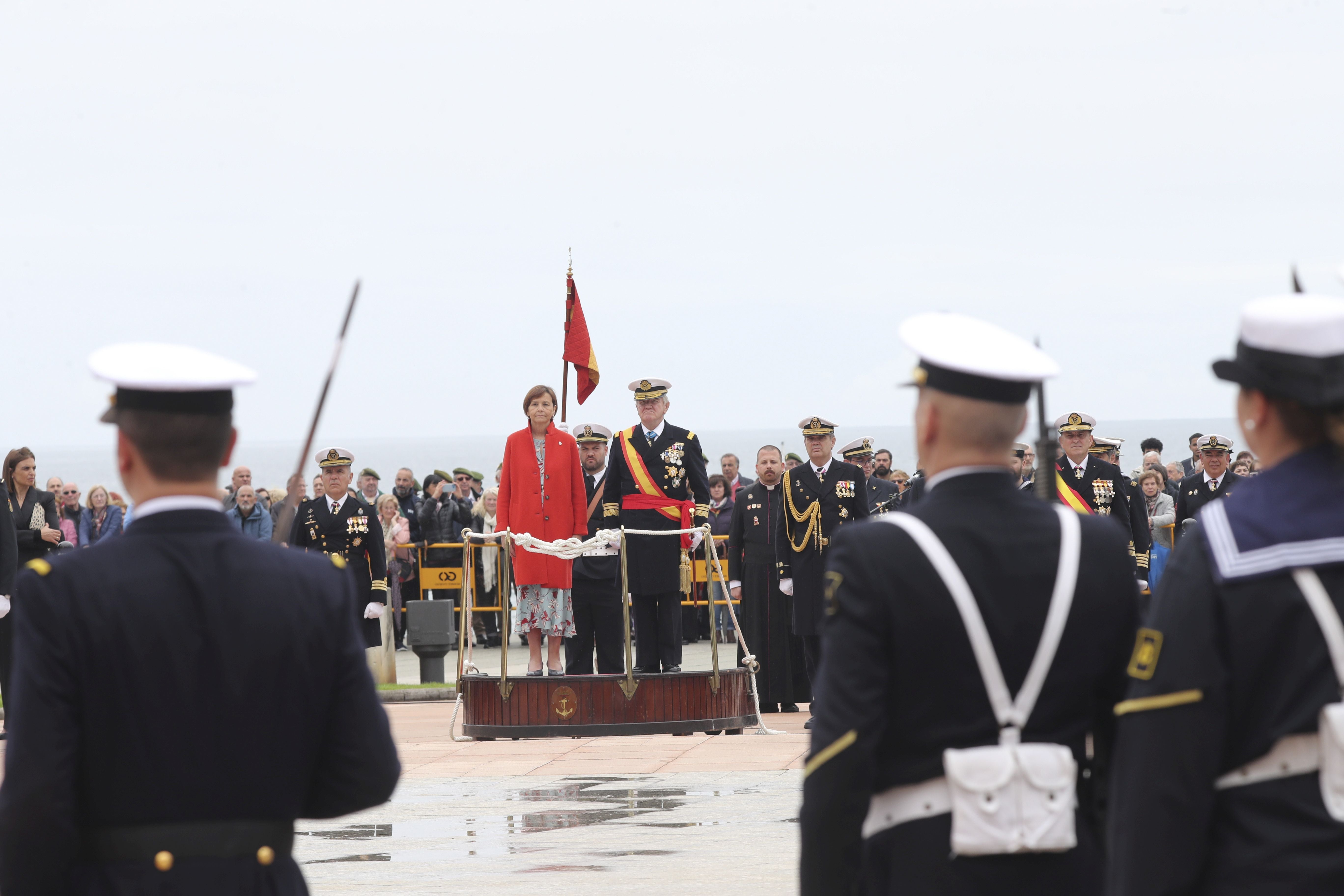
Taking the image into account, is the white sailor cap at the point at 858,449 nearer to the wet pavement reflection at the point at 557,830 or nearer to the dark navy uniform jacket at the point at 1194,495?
the dark navy uniform jacket at the point at 1194,495

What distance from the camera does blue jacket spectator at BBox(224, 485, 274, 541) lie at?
61.9 feet

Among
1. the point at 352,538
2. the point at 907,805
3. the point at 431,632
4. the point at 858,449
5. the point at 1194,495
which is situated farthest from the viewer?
the point at 858,449

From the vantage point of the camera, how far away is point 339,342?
3.83m

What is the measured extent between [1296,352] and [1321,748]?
604mm

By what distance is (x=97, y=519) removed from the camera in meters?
21.5

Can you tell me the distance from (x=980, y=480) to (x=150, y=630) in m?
1.38

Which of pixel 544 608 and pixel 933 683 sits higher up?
pixel 933 683

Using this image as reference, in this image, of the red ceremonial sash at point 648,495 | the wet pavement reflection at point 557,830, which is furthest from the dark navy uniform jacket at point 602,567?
the wet pavement reflection at point 557,830

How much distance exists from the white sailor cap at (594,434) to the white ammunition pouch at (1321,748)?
496 inches

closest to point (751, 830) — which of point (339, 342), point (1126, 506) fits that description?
point (339, 342)

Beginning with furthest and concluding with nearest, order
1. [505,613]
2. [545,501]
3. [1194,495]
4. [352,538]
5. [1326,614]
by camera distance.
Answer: [1194,495], [352,538], [545,501], [505,613], [1326,614]

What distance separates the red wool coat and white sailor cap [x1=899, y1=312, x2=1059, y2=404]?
397 inches

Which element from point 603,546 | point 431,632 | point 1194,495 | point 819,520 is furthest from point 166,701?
point 431,632

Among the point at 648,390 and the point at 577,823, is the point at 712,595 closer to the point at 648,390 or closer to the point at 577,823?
the point at 648,390
